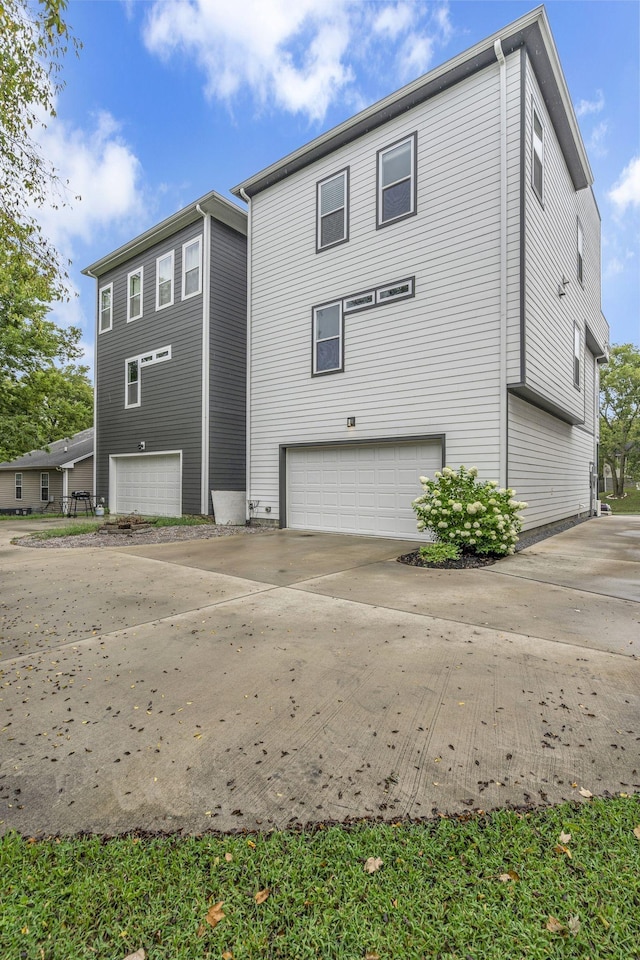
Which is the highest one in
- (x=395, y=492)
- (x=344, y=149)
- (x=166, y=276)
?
(x=344, y=149)

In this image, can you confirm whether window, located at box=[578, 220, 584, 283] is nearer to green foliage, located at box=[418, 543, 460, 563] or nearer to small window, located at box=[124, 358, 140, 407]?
green foliage, located at box=[418, 543, 460, 563]

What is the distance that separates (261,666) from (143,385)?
485 inches

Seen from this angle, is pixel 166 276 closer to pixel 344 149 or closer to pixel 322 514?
pixel 344 149

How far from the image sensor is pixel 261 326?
36.6 ft

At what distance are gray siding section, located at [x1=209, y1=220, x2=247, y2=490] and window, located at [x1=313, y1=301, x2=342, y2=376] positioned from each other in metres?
3.24

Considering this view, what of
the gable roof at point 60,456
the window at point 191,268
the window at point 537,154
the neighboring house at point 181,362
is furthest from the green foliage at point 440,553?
the gable roof at point 60,456

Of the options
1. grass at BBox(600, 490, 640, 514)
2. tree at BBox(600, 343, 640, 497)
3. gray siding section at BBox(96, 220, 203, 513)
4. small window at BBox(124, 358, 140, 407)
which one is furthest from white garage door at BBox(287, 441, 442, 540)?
tree at BBox(600, 343, 640, 497)

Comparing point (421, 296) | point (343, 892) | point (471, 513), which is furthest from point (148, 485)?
point (343, 892)

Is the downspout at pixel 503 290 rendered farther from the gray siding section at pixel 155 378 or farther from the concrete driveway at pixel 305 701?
the gray siding section at pixel 155 378

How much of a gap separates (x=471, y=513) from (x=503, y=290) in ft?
12.4

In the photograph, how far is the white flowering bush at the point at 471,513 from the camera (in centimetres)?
671

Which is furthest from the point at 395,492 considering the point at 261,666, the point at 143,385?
the point at 143,385

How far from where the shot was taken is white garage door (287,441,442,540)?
877 centimetres

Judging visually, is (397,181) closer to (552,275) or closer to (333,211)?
(333,211)
